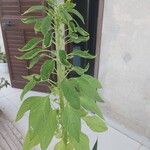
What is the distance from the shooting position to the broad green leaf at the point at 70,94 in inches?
31.3

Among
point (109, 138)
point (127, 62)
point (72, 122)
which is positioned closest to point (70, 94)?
point (72, 122)

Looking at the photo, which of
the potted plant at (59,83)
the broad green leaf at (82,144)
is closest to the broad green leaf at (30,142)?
the potted plant at (59,83)

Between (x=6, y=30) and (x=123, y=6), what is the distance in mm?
1276

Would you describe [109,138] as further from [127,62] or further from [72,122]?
[72,122]

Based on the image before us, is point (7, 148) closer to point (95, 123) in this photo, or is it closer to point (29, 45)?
point (95, 123)

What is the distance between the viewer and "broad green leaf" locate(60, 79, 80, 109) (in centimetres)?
79

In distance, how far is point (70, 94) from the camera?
810 mm

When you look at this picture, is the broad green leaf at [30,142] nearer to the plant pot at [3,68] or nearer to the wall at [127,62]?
the wall at [127,62]

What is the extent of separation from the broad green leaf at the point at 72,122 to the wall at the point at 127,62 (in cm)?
82

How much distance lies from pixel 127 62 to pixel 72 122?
0.90 m

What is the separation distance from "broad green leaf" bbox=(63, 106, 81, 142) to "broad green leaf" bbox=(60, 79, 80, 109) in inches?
3.2

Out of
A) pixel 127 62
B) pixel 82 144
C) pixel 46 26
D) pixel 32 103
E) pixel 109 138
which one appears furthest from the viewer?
pixel 109 138

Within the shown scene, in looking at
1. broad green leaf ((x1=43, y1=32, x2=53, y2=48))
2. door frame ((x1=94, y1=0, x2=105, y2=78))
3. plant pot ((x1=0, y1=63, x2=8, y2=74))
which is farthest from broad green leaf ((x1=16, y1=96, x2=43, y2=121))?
plant pot ((x1=0, y1=63, x2=8, y2=74))

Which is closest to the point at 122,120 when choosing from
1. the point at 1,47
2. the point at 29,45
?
the point at 29,45
